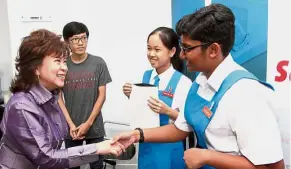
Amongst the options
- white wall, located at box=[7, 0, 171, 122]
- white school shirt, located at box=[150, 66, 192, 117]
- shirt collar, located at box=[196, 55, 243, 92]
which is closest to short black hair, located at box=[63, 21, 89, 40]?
white wall, located at box=[7, 0, 171, 122]

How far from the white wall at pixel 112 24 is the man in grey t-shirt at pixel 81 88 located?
22.5 inches

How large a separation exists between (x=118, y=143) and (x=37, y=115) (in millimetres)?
477

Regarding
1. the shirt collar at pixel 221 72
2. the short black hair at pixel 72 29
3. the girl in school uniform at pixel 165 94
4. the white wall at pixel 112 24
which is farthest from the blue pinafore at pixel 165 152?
the white wall at pixel 112 24

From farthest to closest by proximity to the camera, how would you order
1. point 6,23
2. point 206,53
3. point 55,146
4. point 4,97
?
point 6,23
point 4,97
point 55,146
point 206,53

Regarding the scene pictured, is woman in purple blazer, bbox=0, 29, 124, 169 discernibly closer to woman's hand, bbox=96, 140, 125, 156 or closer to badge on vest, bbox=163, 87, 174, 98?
woman's hand, bbox=96, 140, 125, 156

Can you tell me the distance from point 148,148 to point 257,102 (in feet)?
3.09

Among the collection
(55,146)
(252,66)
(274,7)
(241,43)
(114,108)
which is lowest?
(114,108)

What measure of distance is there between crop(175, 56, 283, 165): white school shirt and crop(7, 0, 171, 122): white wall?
1.89m

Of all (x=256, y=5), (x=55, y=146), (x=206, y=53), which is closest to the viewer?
(x=206, y=53)

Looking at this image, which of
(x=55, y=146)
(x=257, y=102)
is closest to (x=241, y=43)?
(x=257, y=102)

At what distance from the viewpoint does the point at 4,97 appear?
10.1ft

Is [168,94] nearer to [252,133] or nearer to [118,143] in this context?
[118,143]

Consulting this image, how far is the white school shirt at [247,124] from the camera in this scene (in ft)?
3.26

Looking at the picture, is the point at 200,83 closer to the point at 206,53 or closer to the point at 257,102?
the point at 206,53
